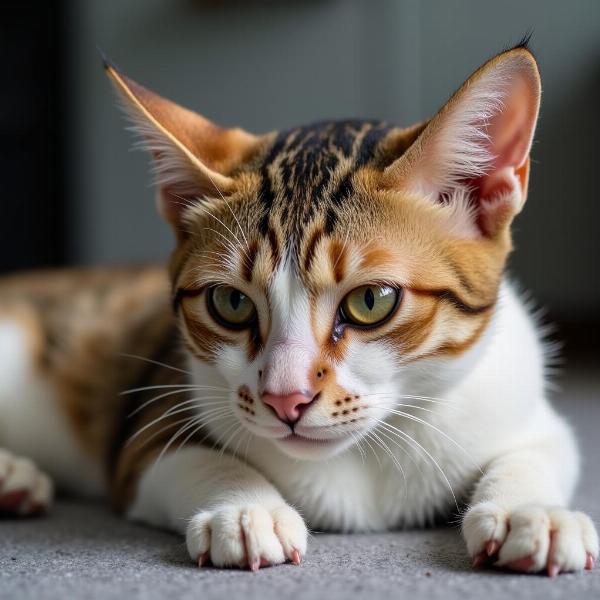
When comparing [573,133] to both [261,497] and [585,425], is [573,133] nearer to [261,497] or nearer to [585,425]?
[585,425]

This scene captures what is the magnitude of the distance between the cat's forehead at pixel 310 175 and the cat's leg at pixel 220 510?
39 cm

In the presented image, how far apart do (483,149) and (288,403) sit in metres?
0.53

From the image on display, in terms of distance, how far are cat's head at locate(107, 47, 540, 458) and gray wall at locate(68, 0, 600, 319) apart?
192cm

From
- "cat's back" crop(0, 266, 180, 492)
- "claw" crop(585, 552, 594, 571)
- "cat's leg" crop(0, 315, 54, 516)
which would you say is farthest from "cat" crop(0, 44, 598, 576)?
"cat's leg" crop(0, 315, 54, 516)

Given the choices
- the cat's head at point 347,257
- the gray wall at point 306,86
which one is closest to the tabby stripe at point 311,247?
the cat's head at point 347,257

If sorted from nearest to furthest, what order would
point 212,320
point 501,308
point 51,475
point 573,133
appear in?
1. point 212,320
2. point 501,308
3. point 51,475
4. point 573,133

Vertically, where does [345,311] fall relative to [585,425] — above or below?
above

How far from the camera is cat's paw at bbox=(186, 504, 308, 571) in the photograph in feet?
4.06

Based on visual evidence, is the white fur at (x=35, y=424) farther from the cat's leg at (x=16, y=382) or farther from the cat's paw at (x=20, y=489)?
the cat's paw at (x=20, y=489)

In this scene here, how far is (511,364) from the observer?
1.55 m

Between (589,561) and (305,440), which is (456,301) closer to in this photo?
(305,440)

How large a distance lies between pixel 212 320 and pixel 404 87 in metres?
2.57

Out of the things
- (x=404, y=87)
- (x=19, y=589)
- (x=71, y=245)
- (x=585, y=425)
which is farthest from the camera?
(x=71, y=245)

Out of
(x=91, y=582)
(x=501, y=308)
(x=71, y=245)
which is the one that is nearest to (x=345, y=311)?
(x=501, y=308)
